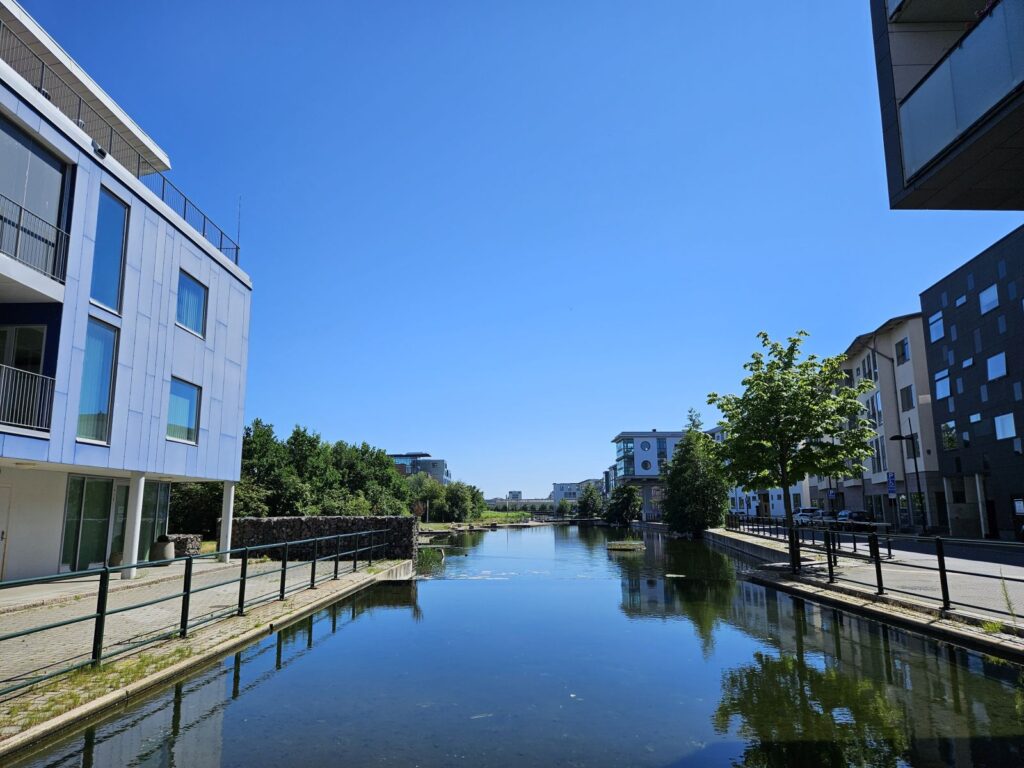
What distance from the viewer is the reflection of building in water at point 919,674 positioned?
5391 millimetres

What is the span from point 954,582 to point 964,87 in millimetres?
11051

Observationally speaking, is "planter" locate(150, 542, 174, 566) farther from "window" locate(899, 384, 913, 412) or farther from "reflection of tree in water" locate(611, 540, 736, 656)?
"window" locate(899, 384, 913, 412)

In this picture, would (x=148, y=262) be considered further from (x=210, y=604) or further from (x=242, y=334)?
(x=210, y=604)

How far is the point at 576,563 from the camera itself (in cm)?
2633

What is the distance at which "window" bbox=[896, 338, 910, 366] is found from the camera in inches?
1893

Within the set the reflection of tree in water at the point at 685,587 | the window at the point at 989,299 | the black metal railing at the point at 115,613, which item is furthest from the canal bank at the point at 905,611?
the window at the point at 989,299

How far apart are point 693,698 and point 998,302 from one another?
3795cm

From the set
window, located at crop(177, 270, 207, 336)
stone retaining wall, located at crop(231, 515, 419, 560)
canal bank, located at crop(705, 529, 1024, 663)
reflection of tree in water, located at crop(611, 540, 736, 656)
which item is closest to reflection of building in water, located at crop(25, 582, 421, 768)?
reflection of tree in water, located at crop(611, 540, 736, 656)

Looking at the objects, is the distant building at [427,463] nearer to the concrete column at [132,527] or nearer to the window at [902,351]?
the window at [902,351]

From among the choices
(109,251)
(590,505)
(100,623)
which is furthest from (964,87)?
(590,505)

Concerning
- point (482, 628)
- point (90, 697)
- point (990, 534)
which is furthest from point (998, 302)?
point (90, 697)

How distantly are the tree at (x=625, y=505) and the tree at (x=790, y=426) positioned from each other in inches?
2541

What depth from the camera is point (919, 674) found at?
25.3 ft

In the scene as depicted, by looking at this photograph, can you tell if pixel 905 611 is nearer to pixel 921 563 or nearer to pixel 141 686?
pixel 921 563
